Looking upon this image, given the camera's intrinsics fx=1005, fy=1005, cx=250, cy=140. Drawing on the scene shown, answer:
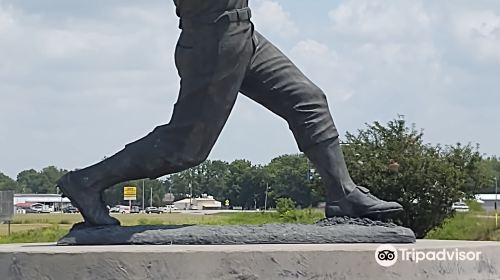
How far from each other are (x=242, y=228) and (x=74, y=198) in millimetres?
1302

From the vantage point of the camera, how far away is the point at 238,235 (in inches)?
279

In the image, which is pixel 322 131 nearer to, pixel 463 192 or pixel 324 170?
pixel 324 170

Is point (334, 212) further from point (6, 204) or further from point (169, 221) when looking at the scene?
point (169, 221)

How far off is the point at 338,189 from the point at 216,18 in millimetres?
1671

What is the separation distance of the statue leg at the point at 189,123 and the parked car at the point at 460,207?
17.2 metres

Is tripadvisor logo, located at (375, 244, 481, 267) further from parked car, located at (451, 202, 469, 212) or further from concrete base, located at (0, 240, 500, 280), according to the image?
parked car, located at (451, 202, 469, 212)

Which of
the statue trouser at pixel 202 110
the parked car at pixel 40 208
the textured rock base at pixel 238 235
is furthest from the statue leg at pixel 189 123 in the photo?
the parked car at pixel 40 208

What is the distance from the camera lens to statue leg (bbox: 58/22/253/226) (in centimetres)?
731

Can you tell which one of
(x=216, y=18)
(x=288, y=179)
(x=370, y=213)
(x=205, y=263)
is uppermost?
(x=288, y=179)

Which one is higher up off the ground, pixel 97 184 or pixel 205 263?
pixel 97 184

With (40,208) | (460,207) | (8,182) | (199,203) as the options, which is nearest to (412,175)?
(460,207)

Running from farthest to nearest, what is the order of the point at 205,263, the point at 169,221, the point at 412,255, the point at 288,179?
the point at 288,179, the point at 169,221, the point at 412,255, the point at 205,263

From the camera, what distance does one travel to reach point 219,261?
20.8 ft

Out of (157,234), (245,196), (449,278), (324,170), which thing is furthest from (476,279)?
(245,196)
